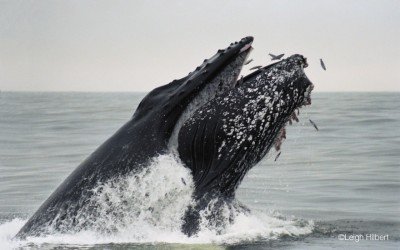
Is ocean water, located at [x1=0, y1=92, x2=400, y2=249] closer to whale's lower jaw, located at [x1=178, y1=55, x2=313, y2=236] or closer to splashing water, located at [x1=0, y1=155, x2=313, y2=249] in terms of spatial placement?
splashing water, located at [x1=0, y1=155, x2=313, y2=249]

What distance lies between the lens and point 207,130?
7188 mm

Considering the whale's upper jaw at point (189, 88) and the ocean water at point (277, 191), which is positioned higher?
the whale's upper jaw at point (189, 88)

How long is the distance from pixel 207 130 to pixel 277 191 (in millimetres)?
5597

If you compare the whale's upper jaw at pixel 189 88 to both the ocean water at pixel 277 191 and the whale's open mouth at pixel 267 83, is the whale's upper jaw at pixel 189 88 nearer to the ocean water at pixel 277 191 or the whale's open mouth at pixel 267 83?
the whale's open mouth at pixel 267 83

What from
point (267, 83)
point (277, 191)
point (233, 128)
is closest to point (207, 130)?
point (233, 128)

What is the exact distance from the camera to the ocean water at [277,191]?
7102 mm

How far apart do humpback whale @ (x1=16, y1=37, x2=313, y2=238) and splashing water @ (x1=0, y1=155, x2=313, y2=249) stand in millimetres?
68

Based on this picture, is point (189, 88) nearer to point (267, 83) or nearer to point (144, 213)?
point (267, 83)

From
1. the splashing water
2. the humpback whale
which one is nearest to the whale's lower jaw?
the humpback whale

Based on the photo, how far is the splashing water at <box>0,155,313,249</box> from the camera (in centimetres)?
697

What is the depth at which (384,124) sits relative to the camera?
24.1 metres

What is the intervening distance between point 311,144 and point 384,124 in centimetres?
Answer: 512

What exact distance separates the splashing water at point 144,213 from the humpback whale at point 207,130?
68mm

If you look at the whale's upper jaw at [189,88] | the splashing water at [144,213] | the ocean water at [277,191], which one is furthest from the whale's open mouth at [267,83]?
the ocean water at [277,191]
